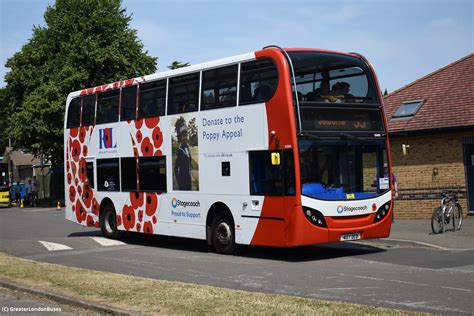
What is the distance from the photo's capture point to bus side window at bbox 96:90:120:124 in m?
17.2

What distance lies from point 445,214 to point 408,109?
7652 millimetres

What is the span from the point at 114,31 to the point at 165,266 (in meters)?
33.3

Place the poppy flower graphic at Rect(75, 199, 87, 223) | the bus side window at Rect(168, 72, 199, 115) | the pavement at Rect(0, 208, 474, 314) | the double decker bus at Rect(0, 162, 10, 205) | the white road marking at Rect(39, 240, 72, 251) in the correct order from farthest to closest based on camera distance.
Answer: the double decker bus at Rect(0, 162, 10, 205) → the poppy flower graphic at Rect(75, 199, 87, 223) → the white road marking at Rect(39, 240, 72, 251) → the bus side window at Rect(168, 72, 199, 115) → the pavement at Rect(0, 208, 474, 314)

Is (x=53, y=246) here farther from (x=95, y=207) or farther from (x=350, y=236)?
(x=350, y=236)

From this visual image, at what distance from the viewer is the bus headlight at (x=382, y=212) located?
515 inches

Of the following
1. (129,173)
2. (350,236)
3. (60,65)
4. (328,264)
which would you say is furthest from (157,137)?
(60,65)

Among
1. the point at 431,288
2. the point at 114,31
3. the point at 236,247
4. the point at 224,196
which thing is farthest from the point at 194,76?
the point at 114,31

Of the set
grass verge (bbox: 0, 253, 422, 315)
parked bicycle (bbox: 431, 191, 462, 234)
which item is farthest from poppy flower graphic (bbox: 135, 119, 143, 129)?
parked bicycle (bbox: 431, 191, 462, 234)

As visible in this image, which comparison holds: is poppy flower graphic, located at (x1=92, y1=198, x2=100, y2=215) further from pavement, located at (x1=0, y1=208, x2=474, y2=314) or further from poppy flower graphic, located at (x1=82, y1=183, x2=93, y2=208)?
pavement, located at (x1=0, y1=208, x2=474, y2=314)

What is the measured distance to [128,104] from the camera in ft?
54.9

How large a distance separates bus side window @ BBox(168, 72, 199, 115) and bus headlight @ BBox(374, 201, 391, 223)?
15.4 ft

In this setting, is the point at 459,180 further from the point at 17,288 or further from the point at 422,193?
the point at 17,288

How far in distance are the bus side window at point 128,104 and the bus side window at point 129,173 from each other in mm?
1128

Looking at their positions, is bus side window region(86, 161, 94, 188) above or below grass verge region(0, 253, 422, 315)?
above
